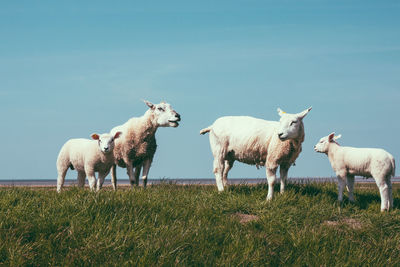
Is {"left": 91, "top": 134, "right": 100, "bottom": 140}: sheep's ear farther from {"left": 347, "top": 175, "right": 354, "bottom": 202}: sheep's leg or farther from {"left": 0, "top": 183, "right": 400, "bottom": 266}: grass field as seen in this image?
{"left": 347, "top": 175, "right": 354, "bottom": 202}: sheep's leg

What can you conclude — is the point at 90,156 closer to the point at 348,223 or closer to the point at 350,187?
the point at 348,223

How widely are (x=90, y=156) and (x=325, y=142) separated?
6.67m

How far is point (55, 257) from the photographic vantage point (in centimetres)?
823

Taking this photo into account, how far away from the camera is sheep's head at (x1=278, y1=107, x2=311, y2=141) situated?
12062mm

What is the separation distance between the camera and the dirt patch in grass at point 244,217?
10836mm

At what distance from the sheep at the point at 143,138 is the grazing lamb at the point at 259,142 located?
140 cm

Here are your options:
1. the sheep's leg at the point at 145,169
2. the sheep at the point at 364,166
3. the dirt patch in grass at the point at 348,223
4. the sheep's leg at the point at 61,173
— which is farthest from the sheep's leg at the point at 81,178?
the dirt patch in grass at the point at 348,223

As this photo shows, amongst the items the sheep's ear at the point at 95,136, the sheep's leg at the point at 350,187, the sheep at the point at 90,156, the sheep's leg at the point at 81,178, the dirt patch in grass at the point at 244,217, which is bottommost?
the dirt patch in grass at the point at 244,217

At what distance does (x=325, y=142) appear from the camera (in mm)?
14188

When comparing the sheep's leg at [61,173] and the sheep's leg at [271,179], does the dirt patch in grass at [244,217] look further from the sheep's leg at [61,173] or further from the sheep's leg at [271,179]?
the sheep's leg at [61,173]

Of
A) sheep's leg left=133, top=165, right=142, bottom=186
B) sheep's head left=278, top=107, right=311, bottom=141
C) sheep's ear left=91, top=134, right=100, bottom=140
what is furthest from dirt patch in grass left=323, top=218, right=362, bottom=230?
sheep's ear left=91, top=134, right=100, bottom=140

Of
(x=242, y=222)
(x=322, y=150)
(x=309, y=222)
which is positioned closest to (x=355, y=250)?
(x=309, y=222)

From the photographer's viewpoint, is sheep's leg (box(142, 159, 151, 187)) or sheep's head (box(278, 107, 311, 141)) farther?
sheep's leg (box(142, 159, 151, 187))

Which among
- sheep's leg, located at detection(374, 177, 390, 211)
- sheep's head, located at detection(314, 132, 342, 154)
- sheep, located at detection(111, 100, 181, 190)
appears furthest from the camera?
sheep, located at detection(111, 100, 181, 190)
